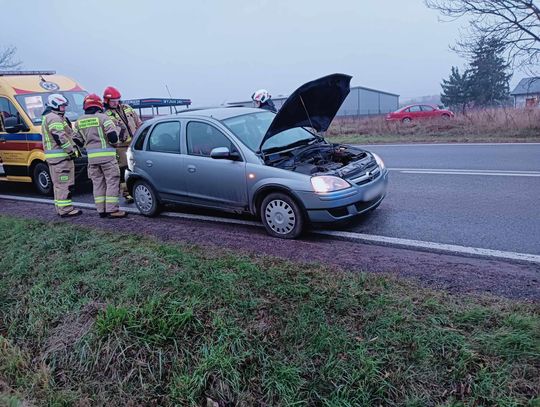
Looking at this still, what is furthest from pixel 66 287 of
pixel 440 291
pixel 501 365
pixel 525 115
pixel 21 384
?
pixel 525 115

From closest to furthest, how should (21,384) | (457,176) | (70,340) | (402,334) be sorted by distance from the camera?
(402,334) < (21,384) < (70,340) < (457,176)

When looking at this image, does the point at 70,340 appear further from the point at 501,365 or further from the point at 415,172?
the point at 415,172

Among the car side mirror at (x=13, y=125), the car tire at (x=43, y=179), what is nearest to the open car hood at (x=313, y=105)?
the car tire at (x=43, y=179)

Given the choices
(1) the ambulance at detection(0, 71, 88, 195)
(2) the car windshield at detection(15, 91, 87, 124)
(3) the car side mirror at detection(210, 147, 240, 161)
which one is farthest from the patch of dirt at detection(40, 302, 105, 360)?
(2) the car windshield at detection(15, 91, 87, 124)

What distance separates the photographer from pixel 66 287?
3.92m

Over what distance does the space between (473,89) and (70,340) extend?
5401 cm

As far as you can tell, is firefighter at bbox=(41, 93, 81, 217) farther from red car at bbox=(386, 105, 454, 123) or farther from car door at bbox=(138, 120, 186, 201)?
red car at bbox=(386, 105, 454, 123)

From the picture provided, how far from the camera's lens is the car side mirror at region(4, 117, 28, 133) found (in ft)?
27.5

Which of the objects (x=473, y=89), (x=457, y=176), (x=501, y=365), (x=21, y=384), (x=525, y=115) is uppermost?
(x=473, y=89)

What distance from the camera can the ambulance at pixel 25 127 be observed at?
27.8ft

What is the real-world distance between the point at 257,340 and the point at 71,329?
1.59 m

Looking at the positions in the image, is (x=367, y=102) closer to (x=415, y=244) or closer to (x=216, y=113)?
(x=216, y=113)

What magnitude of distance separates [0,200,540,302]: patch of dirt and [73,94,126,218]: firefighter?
0.32 m

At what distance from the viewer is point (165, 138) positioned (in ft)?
20.8
